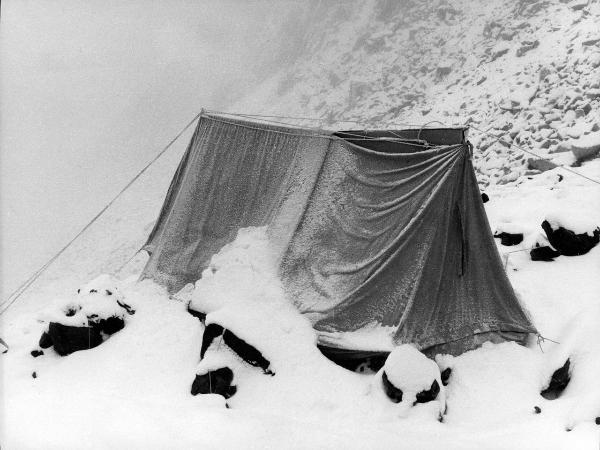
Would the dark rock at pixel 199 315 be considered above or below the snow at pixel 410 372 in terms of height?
below

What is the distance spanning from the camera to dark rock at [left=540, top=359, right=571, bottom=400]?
3840 mm

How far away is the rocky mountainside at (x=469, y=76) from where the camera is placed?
10109 mm

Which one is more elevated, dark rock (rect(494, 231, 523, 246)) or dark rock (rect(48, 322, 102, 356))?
dark rock (rect(494, 231, 523, 246))

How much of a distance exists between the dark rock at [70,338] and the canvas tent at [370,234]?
1049 millimetres

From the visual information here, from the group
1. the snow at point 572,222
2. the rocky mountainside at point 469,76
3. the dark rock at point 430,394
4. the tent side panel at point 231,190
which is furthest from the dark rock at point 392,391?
the rocky mountainside at point 469,76

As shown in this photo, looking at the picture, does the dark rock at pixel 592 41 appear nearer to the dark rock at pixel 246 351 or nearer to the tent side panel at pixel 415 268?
the tent side panel at pixel 415 268

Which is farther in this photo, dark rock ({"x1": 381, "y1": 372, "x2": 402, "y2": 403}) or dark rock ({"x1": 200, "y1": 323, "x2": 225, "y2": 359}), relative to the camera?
dark rock ({"x1": 200, "y1": 323, "x2": 225, "y2": 359})

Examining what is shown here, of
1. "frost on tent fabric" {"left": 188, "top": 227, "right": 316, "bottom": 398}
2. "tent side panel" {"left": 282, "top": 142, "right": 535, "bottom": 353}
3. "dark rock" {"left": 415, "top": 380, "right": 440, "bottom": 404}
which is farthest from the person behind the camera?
"tent side panel" {"left": 282, "top": 142, "right": 535, "bottom": 353}

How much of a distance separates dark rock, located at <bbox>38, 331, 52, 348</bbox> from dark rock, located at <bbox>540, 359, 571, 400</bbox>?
468 centimetres

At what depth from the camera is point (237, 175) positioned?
5.59 m

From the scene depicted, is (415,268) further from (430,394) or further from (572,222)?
(572,222)

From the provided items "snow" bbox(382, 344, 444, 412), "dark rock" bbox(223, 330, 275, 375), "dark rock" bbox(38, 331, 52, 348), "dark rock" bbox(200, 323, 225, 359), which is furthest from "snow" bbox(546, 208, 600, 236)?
"dark rock" bbox(38, 331, 52, 348)

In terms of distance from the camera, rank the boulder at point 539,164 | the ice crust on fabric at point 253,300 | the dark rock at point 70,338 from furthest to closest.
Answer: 1. the boulder at point 539,164
2. the dark rock at point 70,338
3. the ice crust on fabric at point 253,300

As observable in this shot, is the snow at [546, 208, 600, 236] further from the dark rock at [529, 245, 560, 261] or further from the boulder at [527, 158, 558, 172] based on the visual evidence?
the boulder at [527, 158, 558, 172]
